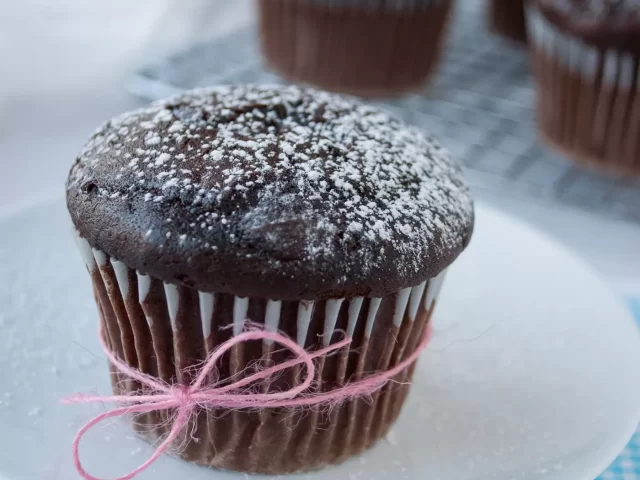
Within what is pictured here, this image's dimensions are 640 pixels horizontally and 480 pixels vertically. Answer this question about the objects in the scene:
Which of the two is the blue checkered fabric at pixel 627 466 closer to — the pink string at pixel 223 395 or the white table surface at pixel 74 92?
the pink string at pixel 223 395

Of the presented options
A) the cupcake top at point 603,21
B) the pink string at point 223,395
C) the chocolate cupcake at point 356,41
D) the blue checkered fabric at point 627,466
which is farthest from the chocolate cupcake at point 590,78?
the pink string at point 223,395

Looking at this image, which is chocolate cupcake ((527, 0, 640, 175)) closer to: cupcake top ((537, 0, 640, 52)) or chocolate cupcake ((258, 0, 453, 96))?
cupcake top ((537, 0, 640, 52))

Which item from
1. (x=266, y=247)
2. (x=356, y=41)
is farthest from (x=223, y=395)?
(x=356, y=41)

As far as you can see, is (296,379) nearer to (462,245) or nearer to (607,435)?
(462,245)

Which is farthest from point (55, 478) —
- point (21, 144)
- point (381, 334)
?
point (21, 144)

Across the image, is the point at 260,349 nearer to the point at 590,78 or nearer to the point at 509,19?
the point at 590,78
